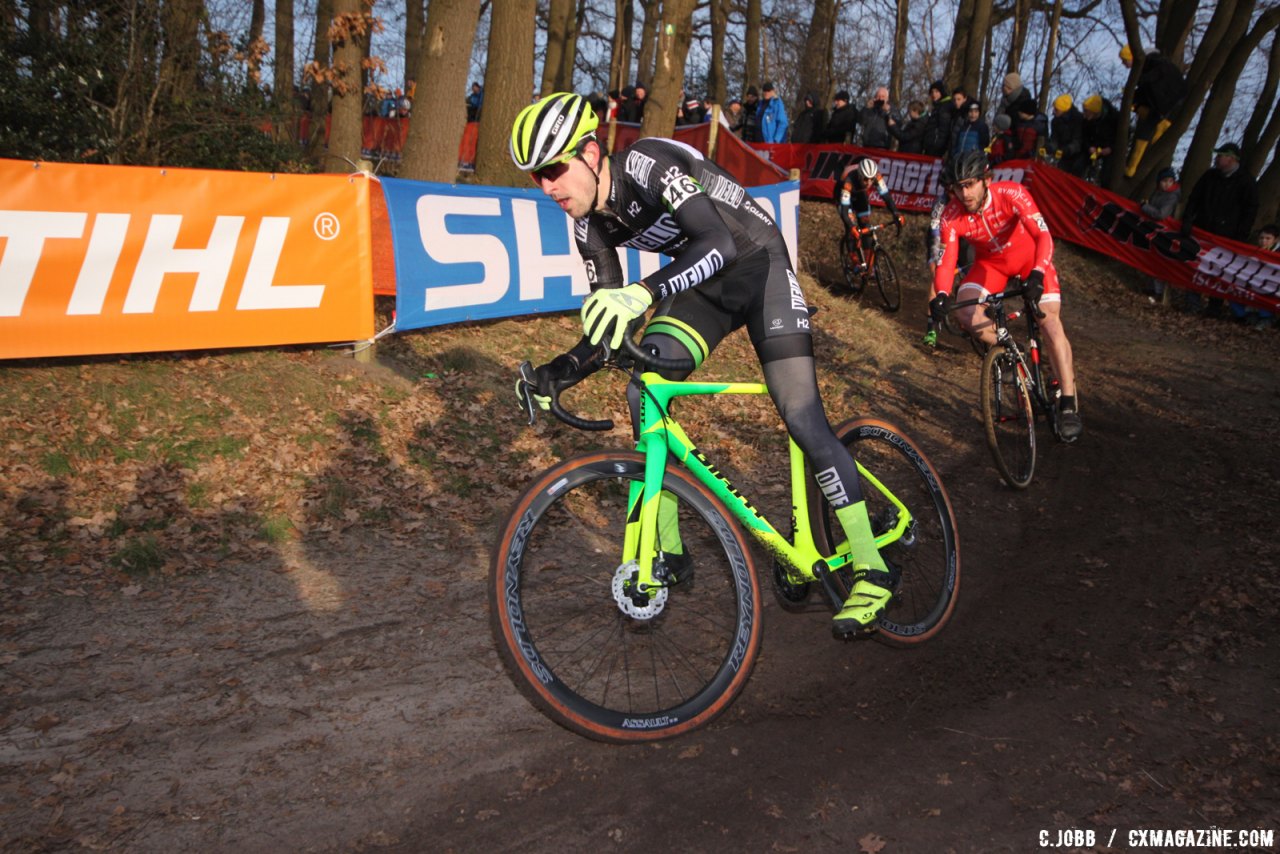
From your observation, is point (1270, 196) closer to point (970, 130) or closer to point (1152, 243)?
point (1152, 243)

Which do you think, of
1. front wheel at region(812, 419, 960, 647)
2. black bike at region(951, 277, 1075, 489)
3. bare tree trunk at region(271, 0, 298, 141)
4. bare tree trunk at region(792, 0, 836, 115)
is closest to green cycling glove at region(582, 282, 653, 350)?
front wheel at region(812, 419, 960, 647)

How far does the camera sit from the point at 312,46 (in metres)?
20.7

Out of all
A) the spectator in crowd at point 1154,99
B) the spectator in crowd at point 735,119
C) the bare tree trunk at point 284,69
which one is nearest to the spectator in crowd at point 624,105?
the spectator in crowd at point 735,119

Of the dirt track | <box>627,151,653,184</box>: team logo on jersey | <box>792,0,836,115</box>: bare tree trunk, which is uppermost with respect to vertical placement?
<box>792,0,836,115</box>: bare tree trunk

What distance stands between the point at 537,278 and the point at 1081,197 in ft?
42.3

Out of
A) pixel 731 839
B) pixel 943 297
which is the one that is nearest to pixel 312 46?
pixel 943 297

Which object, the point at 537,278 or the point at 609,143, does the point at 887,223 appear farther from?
the point at 537,278

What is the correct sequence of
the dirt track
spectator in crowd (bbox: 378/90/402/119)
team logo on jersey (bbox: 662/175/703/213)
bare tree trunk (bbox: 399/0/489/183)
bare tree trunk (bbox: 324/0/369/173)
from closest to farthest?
the dirt track < team logo on jersey (bbox: 662/175/703/213) < bare tree trunk (bbox: 399/0/489/183) < bare tree trunk (bbox: 324/0/369/173) < spectator in crowd (bbox: 378/90/402/119)

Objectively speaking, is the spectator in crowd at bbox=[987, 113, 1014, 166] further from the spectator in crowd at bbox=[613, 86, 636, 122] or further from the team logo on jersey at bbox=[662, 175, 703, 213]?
the team logo on jersey at bbox=[662, 175, 703, 213]

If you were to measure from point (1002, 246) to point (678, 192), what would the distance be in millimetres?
5321

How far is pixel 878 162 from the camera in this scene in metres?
19.9

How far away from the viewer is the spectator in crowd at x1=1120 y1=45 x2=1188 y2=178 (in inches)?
685

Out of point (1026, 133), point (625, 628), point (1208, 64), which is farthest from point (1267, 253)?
point (625, 628)

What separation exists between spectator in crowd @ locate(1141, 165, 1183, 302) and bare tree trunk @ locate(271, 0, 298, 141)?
1466 centimetres
